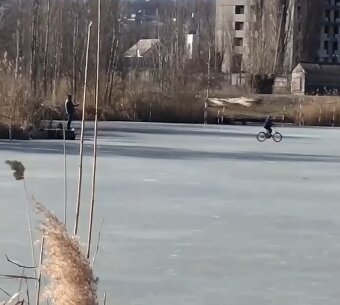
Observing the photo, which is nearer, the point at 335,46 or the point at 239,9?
the point at 239,9

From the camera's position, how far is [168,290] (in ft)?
16.9

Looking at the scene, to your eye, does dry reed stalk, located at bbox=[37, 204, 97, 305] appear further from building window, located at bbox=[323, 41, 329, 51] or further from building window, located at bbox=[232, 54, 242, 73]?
building window, located at bbox=[323, 41, 329, 51]

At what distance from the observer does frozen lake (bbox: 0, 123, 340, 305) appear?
5.37 m

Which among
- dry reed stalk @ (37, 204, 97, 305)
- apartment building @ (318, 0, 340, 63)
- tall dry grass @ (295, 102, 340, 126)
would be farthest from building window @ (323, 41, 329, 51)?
dry reed stalk @ (37, 204, 97, 305)

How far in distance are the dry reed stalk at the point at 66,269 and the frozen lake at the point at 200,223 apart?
2.65m

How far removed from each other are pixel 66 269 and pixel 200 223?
19.6 feet

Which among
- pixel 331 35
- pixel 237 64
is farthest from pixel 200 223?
pixel 331 35

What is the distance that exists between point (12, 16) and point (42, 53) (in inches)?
725

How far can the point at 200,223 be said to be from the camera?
8.09m

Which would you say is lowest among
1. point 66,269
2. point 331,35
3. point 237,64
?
point 66,269

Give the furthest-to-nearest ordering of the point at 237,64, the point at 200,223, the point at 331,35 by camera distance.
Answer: the point at 331,35, the point at 237,64, the point at 200,223

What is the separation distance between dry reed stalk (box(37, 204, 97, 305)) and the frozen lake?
104 inches

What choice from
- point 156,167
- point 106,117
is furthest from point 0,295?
point 106,117

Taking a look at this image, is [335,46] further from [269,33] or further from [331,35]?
[269,33]
